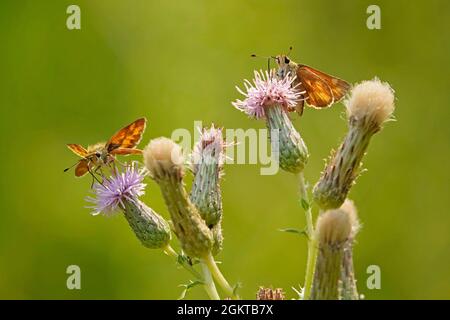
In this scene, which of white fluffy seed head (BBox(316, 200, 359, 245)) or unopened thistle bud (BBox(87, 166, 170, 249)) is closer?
white fluffy seed head (BBox(316, 200, 359, 245))

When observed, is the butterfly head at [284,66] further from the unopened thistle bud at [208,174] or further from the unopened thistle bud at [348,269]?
the unopened thistle bud at [348,269]

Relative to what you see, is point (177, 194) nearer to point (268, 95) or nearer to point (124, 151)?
point (124, 151)

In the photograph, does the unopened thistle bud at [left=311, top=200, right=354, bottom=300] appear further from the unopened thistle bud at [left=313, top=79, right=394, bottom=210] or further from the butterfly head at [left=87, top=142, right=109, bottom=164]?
the butterfly head at [left=87, top=142, right=109, bottom=164]

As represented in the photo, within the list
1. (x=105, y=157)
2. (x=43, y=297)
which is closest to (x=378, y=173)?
(x=43, y=297)

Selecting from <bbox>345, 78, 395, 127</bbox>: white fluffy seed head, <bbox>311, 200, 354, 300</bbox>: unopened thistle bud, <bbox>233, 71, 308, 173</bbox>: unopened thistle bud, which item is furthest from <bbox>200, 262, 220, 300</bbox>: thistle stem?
<bbox>345, 78, 395, 127</bbox>: white fluffy seed head

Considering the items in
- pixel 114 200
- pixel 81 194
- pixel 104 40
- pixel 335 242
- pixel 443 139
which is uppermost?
pixel 104 40

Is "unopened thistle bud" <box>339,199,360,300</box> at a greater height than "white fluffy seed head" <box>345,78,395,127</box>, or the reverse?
"white fluffy seed head" <box>345,78,395,127</box>
